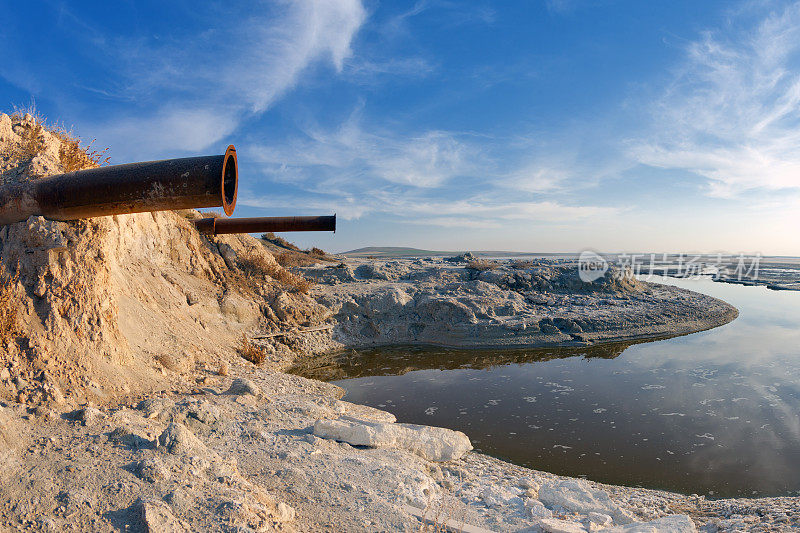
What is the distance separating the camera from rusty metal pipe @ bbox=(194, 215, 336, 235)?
31.7ft

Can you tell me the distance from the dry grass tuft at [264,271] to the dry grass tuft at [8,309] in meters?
6.39

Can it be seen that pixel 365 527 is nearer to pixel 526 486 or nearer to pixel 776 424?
pixel 526 486

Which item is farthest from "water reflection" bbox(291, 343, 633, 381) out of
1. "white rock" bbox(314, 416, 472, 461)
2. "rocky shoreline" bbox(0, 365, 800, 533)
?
"rocky shoreline" bbox(0, 365, 800, 533)

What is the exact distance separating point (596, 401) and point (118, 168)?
7.94m

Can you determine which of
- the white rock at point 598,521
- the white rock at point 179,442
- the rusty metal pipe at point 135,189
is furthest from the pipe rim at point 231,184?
the white rock at point 598,521

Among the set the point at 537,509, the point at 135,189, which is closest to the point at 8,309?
the point at 135,189

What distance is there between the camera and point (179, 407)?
442 centimetres

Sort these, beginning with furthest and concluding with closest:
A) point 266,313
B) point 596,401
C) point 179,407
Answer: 1. point 266,313
2. point 596,401
3. point 179,407

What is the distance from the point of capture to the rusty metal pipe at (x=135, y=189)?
4.21 metres

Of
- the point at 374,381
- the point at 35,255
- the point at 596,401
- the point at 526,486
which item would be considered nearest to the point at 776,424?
the point at 596,401

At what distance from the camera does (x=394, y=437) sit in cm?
458

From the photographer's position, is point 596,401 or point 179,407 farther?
point 596,401

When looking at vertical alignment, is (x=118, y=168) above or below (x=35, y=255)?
above

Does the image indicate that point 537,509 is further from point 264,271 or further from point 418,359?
point 264,271
